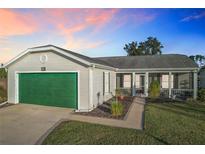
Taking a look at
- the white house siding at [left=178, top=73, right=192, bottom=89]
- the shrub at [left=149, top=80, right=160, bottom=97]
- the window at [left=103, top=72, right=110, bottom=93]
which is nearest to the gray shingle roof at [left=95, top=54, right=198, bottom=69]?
the white house siding at [left=178, top=73, right=192, bottom=89]

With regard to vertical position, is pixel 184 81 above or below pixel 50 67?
below

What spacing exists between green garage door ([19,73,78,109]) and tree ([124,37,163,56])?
3674 centimetres

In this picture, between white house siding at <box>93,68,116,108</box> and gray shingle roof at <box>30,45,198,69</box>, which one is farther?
gray shingle roof at <box>30,45,198,69</box>

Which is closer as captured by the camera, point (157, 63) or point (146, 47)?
point (157, 63)

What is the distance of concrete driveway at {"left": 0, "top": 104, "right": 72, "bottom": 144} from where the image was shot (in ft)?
18.4

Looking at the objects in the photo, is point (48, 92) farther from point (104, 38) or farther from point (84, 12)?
point (104, 38)

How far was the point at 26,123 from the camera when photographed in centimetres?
726

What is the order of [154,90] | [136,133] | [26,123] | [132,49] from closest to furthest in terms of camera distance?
[136,133] < [26,123] < [154,90] < [132,49]

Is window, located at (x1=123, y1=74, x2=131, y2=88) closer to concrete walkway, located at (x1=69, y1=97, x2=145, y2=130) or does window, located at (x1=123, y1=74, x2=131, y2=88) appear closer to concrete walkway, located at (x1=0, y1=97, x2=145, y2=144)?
concrete walkway, located at (x1=0, y1=97, x2=145, y2=144)

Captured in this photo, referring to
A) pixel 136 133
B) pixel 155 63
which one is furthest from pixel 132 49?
pixel 136 133

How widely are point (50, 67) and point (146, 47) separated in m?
39.9

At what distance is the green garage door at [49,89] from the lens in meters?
9.92

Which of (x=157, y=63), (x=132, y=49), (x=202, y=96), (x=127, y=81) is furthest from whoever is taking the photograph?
(x=132, y=49)

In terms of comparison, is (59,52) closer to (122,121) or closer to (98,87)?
(98,87)
